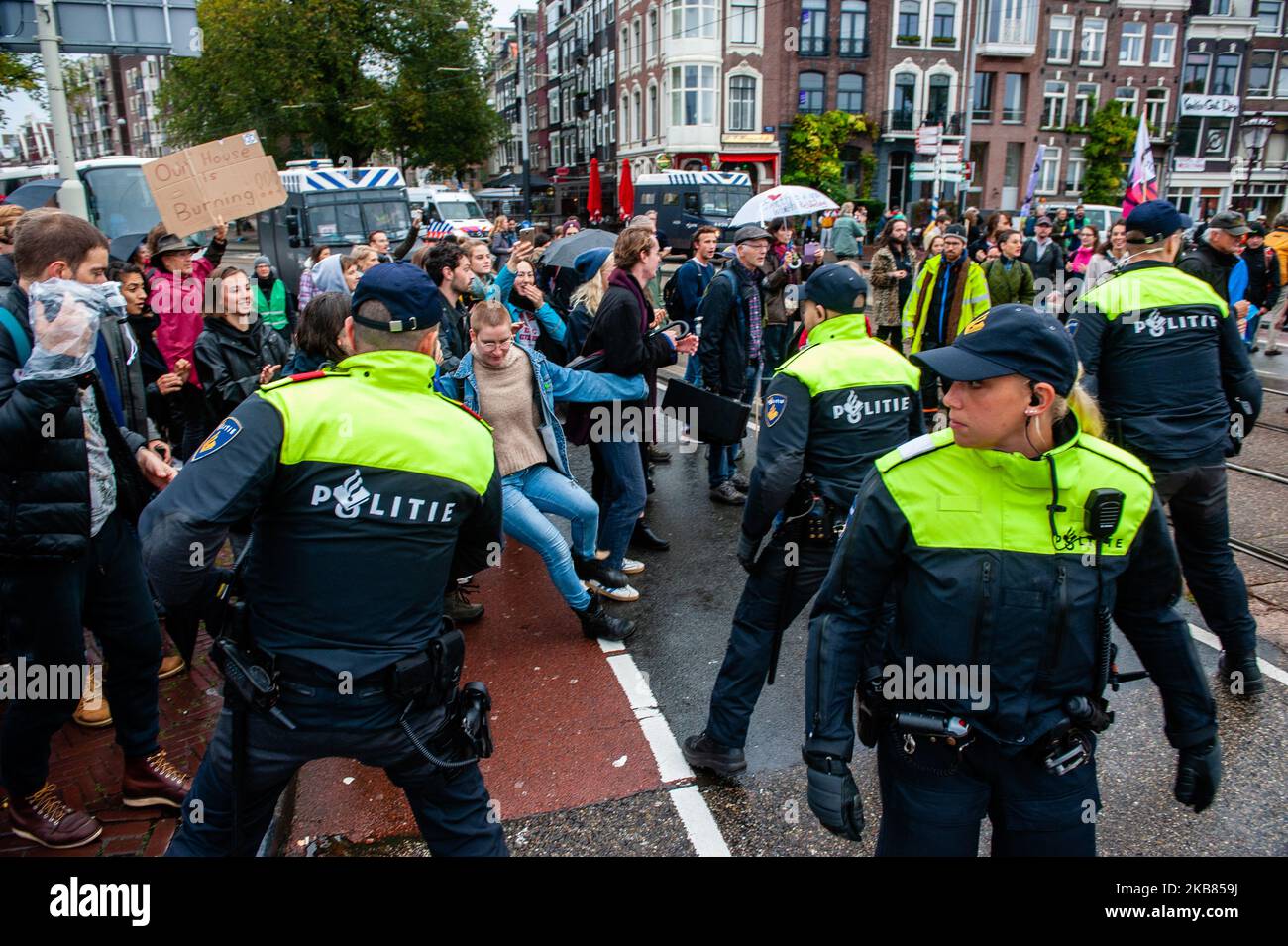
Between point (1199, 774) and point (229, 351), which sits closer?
point (1199, 774)

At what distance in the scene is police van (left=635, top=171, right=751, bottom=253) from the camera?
30953mm

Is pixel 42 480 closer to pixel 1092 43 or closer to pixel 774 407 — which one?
pixel 774 407

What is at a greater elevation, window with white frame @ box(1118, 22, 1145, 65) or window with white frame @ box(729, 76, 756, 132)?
window with white frame @ box(1118, 22, 1145, 65)

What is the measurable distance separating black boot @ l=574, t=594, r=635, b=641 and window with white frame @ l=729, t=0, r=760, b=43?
40.9 m

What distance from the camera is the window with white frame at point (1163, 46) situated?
1725 inches

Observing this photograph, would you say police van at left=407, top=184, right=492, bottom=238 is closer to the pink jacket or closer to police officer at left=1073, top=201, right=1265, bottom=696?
the pink jacket

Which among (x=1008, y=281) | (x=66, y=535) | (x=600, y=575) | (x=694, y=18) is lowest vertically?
(x=600, y=575)

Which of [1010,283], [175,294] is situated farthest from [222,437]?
[1010,283]

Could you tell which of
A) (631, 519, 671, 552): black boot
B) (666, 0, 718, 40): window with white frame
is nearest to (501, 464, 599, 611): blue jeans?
(631, 519, 671, 552): black boot

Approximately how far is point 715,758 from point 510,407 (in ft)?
6.91

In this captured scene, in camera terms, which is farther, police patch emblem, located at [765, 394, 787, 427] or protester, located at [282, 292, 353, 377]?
protester, located at [282, 292, 353, 377]

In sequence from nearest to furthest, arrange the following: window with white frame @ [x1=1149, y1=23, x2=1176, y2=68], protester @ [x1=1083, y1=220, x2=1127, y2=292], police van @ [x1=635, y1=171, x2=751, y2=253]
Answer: protester @ [x1=1083, y1=220, x2=1127, y2=292] < police van @ [x1=635, y1=171, x2=751, y2=253] < window with white frame @ [x1=1149, y1=23, x2=1176, y2=68]

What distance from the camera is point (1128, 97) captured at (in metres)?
44.3

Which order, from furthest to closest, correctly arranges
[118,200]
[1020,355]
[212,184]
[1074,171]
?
[1074,171]
[118,200]
[212,184]
[1020,355]
